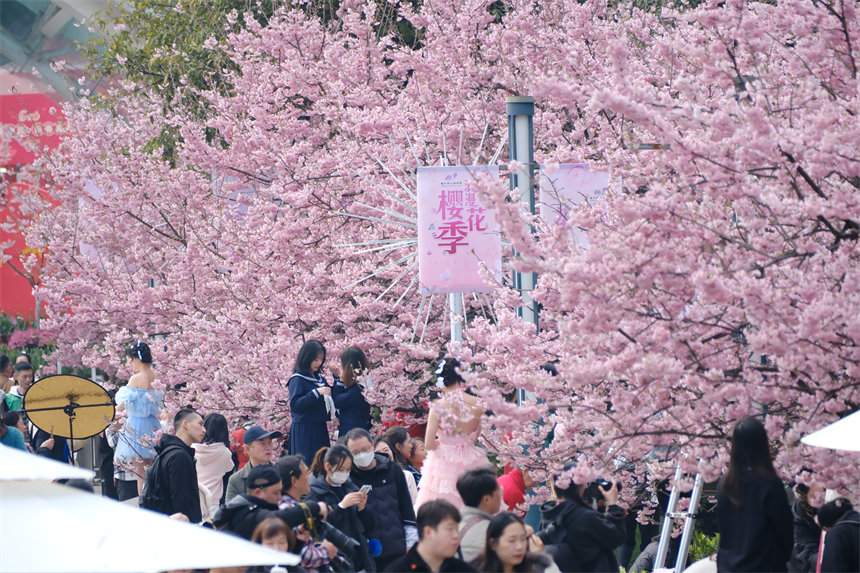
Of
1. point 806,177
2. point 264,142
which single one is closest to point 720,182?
point 806,177

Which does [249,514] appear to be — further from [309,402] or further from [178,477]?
[309,402]

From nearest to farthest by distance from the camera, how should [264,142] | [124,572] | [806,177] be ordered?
1. [124,572]
2. [806,177]
3. [264,142]

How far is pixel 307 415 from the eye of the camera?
32.5ft

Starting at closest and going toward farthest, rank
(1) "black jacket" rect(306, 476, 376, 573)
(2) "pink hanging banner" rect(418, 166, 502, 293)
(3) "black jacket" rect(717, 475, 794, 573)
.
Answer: (3) "black jacket" rect(717, 475, 794, 573), (1) "black jacket" rect(306, 476, 376, 573), (2) "pink hanging banner" rect(418, 166, 502, 293)

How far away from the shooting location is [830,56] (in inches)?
292

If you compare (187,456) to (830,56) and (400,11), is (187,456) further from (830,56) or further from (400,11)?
(400,11)

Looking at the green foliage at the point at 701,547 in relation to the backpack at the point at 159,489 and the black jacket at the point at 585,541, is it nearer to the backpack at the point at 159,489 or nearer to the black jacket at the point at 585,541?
the black jacket at the point at 585,541

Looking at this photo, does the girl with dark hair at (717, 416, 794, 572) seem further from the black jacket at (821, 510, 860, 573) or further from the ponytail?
the ponytail

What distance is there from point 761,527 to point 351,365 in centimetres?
497

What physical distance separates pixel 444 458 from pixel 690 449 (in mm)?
2183

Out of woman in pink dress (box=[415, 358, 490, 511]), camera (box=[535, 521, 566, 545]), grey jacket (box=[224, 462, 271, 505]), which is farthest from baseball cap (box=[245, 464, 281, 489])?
woman in pink dress (box=[415, 358, 490, 511])

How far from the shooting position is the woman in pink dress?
27.6 ft

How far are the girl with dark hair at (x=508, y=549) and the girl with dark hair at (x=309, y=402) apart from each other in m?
4.21

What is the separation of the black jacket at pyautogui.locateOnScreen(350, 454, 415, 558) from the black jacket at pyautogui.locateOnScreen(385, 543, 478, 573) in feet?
6.16
